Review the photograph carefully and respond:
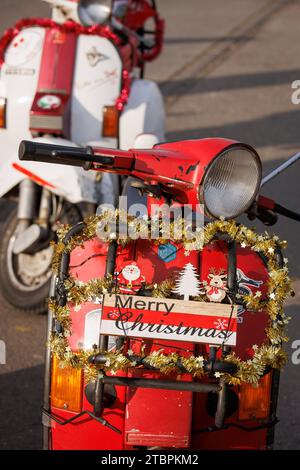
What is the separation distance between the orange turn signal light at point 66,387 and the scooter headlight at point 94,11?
3.45m

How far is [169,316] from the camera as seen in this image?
3.46 m

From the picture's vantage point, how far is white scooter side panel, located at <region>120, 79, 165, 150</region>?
6230 mm

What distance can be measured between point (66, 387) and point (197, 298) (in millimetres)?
629

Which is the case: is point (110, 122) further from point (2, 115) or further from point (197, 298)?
point (197, 298)

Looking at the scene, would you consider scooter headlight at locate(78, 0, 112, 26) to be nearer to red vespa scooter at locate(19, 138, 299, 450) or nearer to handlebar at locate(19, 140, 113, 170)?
red vespa scooter at locate(19, 138, 299, 450)

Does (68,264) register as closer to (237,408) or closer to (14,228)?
(237,408)

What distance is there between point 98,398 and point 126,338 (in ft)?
0.79

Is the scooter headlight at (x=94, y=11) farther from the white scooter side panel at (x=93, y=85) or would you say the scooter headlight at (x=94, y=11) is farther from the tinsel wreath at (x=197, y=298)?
the tinsel wreath at (x=197, y=298)

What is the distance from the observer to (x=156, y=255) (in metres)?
3.75

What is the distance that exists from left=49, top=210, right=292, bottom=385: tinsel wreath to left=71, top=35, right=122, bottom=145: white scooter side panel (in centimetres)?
255

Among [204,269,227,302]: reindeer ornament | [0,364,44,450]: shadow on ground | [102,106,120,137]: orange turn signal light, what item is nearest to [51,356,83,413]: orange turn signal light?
[204,269,227,302]: reindeer ornament

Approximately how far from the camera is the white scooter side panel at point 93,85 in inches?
243

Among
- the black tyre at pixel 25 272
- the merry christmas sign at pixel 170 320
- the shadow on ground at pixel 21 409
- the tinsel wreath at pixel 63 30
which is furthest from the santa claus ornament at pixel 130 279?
the tinsel wreath at pixel 63 30

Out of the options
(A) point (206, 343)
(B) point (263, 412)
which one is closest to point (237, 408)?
(B) point (263, 412)
